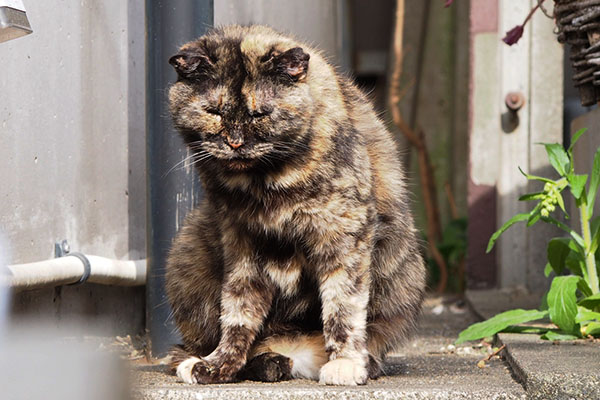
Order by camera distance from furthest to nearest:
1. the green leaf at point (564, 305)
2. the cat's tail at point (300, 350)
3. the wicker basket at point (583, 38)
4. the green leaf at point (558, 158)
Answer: the green leaf at point (558, 158) → the wicker basket at point (583, 38) → the green leaf at point (564, 305) → the cat's tail at point (300, 350)

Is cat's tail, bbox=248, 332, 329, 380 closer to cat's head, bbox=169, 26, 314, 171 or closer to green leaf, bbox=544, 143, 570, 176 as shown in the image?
cat's head, bbox=169, 26, 314, 171

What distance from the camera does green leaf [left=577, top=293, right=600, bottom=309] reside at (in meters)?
2.57

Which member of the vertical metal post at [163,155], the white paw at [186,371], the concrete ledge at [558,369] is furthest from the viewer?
the vertical metal post at [163,155]

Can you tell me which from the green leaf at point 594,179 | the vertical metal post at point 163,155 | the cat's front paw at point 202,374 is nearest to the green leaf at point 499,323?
the green leaf at point 594,179

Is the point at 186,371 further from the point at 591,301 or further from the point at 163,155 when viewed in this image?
the point at 591,301

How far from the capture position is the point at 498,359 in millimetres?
2537

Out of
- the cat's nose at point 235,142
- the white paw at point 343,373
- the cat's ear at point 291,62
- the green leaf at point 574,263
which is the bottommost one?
the white paw at point 343,373

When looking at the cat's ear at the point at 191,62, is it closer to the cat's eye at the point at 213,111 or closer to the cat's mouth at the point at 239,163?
the cat's eye at the point at 213,111

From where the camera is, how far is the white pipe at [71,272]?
7.08ft

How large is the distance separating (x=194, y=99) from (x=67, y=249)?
0.85 metres

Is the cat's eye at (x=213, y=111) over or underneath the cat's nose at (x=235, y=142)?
over

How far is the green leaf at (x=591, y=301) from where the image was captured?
8.44 ft

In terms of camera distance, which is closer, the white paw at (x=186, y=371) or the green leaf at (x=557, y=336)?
the white paw at (x=186, y=371)

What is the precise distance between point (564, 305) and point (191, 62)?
4.68 ft
